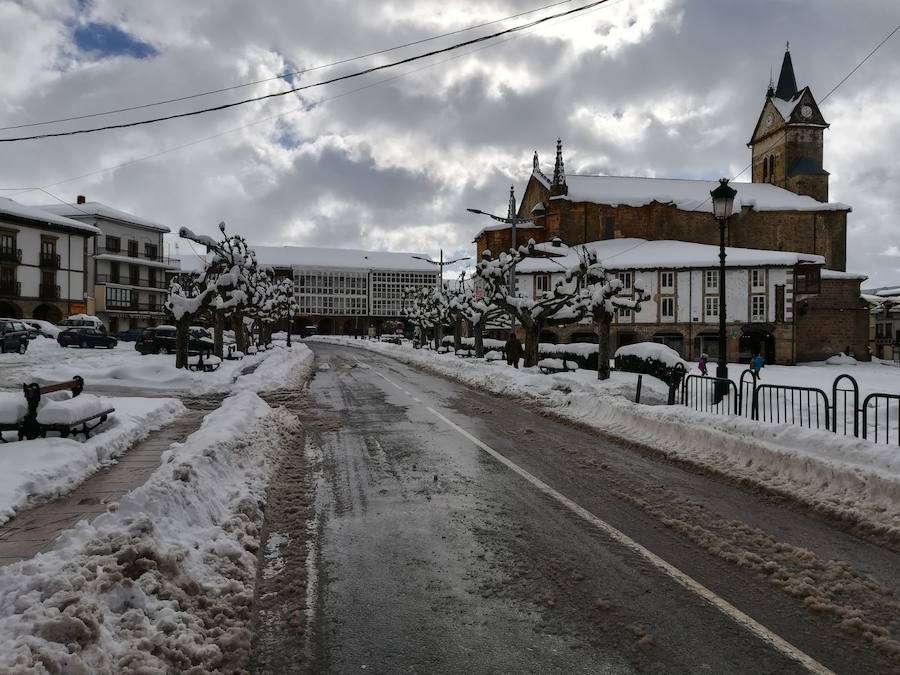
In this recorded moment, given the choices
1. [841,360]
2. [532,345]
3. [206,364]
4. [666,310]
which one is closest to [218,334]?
[206,364]

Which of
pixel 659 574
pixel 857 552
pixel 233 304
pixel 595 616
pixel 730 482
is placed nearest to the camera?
pixel 595 616

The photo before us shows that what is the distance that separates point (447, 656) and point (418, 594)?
2.73 ft

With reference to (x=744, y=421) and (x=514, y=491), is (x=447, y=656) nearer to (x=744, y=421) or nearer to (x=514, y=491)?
(x=514, y=491)

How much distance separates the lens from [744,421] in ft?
30.7

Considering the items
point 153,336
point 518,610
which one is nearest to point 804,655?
point 518,610

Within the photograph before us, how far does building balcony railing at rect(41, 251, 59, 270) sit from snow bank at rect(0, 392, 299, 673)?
53.6 m

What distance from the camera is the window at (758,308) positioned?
46125 mm

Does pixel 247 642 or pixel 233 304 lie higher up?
pixel 233 304

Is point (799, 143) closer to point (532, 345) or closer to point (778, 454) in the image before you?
point (532, 345)

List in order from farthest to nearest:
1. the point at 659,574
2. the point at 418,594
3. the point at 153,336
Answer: the point at 153,336 < the point at 659,574 < the point at 418,594

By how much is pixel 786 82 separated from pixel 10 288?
76566 millimetres

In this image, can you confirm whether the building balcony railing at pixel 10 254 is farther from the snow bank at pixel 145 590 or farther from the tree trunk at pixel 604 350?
the snow bank at pixel 145 590

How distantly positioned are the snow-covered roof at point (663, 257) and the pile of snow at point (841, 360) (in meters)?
7.81

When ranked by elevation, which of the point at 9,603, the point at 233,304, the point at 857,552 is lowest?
the point at 857,552
